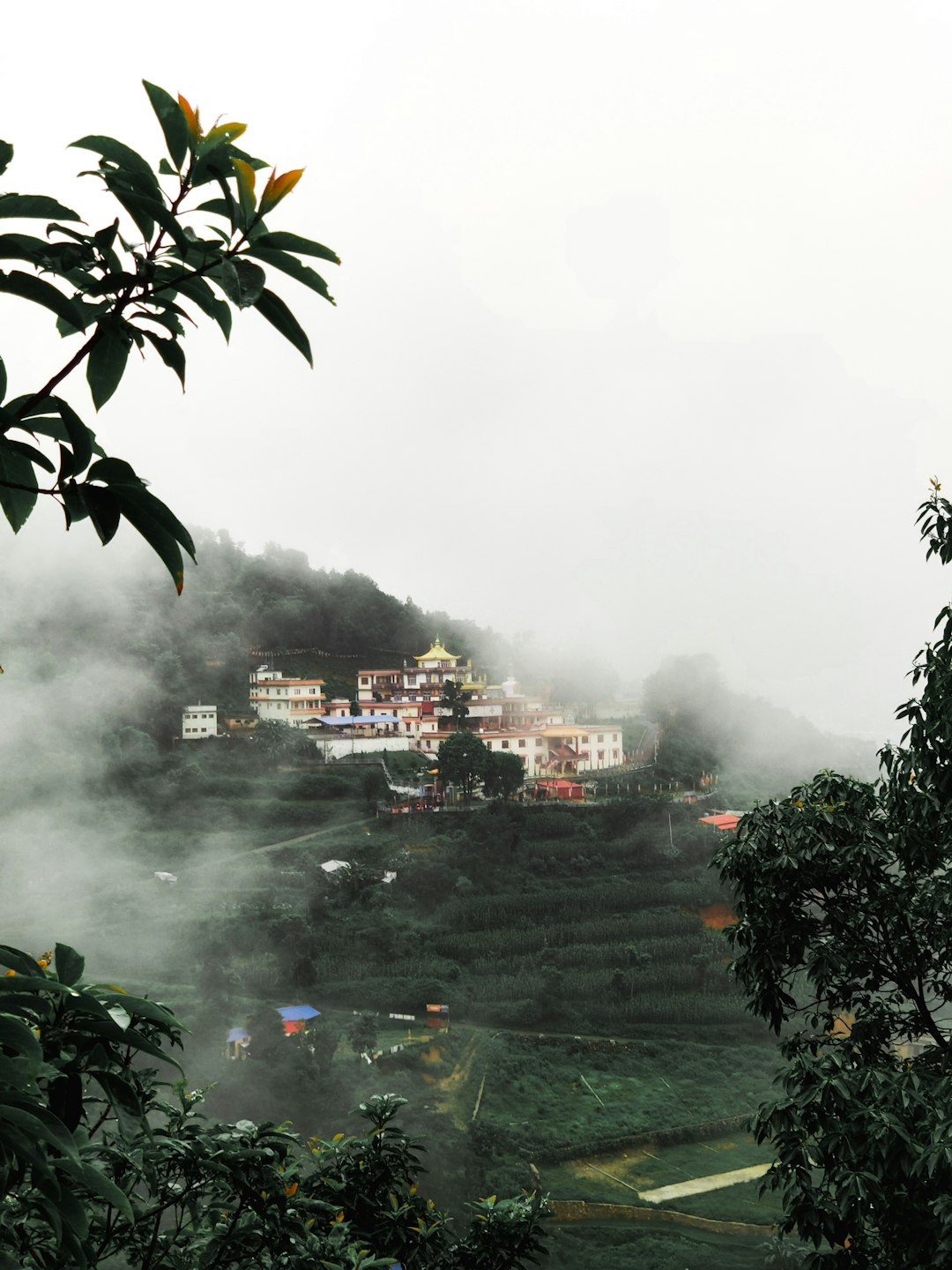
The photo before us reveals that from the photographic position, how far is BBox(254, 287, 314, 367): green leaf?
1.75 ft

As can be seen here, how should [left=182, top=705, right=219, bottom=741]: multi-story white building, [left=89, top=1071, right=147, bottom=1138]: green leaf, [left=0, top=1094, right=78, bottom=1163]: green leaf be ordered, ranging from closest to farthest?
[left=0, top=1094, right=78, bottom=1163]: green leaf
[left=89, top=1071, right=147, bottom=1138]: green leaf
[left=182, top=705, right=219, bottom=741]: multi-story white building

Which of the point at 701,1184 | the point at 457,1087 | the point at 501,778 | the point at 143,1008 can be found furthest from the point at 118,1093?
the point at 501,778

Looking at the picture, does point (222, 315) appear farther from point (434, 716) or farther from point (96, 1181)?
point (434, 716)

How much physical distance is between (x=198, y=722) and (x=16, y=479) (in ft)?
27.0

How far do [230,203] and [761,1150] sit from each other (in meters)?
7.37

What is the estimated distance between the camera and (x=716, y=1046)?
7031 millimetres

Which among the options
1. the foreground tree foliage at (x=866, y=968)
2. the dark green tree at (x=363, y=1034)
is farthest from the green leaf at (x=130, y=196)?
the dark green tree at (x=363, y=1034)

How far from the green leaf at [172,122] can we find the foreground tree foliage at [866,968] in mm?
2092

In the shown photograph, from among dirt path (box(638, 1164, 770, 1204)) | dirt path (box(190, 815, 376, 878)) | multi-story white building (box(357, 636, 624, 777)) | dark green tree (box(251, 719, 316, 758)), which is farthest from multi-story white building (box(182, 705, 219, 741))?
dirt path (box(638, 1164, 770, 1204))

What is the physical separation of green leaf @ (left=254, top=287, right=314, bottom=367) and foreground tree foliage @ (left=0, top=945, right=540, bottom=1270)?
0.43 meters

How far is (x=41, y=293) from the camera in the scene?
1.77 feet

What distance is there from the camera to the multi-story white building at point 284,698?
8.66 metres

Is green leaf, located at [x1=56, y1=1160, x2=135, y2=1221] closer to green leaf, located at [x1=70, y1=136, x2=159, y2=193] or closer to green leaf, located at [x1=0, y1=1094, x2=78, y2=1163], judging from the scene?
green leaf, located at [x1=0, y1=1094, x2=78, y2=1163]

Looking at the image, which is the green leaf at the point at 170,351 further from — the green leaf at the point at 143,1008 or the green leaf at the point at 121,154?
the green leaf at the point at 143,1008
